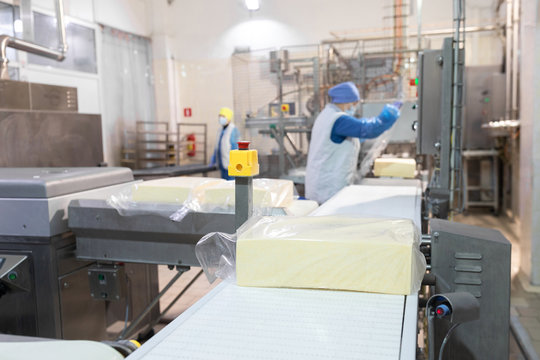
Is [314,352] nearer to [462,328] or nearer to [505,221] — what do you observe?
[462,328]

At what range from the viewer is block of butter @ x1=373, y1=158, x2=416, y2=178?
118 inches

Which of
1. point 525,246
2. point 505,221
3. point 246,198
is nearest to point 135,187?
point 246,198

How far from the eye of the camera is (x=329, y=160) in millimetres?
2984

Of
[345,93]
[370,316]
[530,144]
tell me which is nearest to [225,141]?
[345,93]

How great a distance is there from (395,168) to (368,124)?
1.31 ft

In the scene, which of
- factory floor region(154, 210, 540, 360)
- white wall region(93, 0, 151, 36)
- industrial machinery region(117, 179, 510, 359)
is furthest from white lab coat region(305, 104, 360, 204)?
white wall region(93, 0, 151, 36)

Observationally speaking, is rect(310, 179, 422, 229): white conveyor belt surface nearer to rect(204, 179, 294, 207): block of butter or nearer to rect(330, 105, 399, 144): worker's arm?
rect(204, 179, 294, 207): block of butter

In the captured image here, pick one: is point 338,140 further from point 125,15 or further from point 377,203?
point 125,15

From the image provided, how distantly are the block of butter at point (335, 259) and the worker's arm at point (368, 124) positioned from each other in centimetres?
185

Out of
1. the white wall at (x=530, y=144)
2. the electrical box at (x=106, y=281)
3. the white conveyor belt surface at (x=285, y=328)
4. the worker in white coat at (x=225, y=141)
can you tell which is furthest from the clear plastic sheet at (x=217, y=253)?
the worker in white coat at (x=225, y=141)

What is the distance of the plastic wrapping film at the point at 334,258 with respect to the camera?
914 millimetres

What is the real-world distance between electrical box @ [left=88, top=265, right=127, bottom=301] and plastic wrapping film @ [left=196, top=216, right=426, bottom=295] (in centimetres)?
82

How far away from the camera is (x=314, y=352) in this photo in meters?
0.71

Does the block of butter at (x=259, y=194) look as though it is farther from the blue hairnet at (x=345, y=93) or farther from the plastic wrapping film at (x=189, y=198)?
the blue hairnet at (x=345, y=93)
